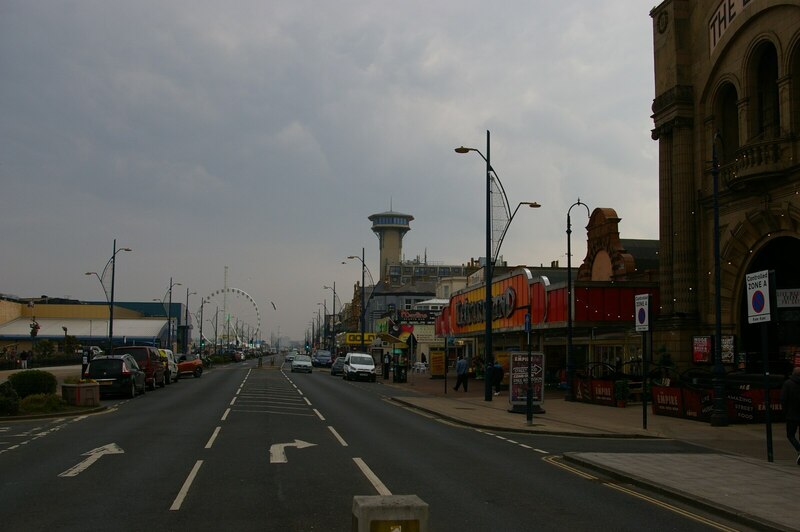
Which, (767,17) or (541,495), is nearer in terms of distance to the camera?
(541,495)

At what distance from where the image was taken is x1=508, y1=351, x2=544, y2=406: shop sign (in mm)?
25430

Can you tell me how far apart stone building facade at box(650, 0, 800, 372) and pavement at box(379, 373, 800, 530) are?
5511 mm

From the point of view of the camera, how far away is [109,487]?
37.0ft

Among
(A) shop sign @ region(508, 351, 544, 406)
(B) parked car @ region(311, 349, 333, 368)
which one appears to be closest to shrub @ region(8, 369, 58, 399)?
Answer: (A) shop sign @ region(508, 351, 544, 406)

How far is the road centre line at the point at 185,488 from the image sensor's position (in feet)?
32.9

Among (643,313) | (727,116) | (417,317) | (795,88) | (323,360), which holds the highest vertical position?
(727,116)

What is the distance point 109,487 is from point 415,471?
15.6ft

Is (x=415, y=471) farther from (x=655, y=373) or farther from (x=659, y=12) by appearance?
(x=659, y=12)

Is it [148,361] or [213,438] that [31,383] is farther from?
[213,438]

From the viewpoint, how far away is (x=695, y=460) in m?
14.6

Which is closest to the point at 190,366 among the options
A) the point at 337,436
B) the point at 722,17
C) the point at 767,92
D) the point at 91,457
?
the point at 337,436

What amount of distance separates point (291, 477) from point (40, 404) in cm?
1545

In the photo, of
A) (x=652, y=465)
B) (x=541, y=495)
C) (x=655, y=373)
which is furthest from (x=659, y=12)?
(x=541, y=495)

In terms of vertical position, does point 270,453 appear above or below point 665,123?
below
